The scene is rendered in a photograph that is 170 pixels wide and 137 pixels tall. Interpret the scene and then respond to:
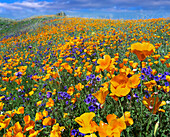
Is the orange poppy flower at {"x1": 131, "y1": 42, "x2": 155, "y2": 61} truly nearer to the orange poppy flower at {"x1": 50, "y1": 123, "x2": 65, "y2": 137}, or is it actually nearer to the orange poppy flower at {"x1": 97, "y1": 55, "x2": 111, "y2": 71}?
the orange poppy flower at {"x1": 97, "y1": 55, "x2": 111, "y2": 71}

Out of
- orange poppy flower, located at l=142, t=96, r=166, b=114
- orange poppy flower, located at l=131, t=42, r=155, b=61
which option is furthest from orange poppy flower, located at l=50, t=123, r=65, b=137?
orange poppy flower, located at l=131, t=42, r=155, b=61

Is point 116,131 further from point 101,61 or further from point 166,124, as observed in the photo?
point 166,124

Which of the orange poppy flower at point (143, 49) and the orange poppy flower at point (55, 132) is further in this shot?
the orange poppy flower at point (55, 132)

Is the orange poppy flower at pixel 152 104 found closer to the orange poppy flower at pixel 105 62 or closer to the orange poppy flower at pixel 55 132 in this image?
the orange poppy flower at pixel 105 62

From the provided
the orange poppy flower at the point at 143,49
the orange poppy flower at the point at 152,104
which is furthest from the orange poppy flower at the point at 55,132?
the orange poppy flower at the point at 143,49

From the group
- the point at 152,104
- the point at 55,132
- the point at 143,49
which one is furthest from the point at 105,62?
the point at 55,132

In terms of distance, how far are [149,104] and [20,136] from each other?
1082 mm

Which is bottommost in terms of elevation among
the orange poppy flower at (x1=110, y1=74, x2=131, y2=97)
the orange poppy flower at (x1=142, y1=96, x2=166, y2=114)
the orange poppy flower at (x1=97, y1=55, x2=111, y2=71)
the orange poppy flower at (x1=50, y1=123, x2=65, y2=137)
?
the orange poppy flower at (x1=50, y1=123, x2=65, y2=137)

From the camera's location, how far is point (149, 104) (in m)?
0.97

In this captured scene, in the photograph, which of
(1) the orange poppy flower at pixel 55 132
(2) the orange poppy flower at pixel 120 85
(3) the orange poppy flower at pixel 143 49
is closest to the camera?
(2) the orange poppy flower at pixel 120 85

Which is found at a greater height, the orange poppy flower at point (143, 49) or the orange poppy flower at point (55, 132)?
the orange poppy flower at point (143, 49)

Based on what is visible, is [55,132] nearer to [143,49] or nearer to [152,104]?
[152,104]

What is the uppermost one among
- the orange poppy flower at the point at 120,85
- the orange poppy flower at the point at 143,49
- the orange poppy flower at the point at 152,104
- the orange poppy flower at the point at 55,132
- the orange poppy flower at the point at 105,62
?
the orange poppy flower at the point at 143,49

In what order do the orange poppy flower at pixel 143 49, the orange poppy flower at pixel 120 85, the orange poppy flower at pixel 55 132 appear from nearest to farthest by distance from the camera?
1. the orange poppy flower at pixel 120 85
2. the orange poppy flower at pixel 143 49
3. the orange poppy flower at pixel 55 132
